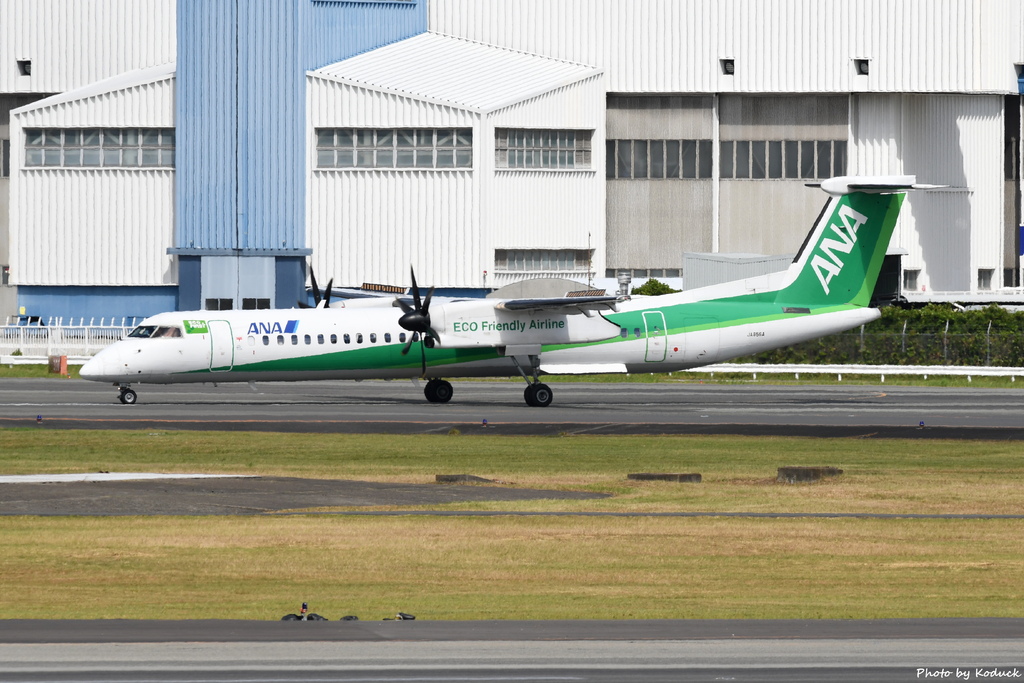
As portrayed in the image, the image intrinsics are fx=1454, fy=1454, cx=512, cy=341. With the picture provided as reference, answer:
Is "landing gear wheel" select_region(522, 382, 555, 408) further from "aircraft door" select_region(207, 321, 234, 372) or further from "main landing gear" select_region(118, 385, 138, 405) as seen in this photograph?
"main landing gear" select_region(118, 385, 138, 405)

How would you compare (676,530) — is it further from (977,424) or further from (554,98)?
(554,98)

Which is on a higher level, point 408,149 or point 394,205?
point 408,149

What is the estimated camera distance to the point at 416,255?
2906 inches

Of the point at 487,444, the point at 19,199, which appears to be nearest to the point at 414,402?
the point at 487,444

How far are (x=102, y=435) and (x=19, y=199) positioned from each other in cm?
4419

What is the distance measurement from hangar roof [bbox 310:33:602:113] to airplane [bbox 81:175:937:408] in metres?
26.8

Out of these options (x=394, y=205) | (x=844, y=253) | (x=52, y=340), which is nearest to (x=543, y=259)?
(x=394, y=205)

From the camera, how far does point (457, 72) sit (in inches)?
2990

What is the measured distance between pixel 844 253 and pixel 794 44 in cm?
3189

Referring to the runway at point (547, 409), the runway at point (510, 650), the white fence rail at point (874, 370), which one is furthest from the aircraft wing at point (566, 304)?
the runway at point (510, 650)

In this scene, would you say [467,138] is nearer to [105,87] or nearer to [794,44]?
[794,44]

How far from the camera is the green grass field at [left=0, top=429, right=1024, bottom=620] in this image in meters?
15.9

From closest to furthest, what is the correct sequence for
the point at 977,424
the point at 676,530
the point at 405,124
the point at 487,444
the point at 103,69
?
the point at 676,530
the point at 487,444
the point at 977,424
the point at 405,124
the point at 103,69

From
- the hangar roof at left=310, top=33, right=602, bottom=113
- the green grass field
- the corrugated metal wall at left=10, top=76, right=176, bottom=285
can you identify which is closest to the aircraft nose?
the green grass field
